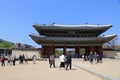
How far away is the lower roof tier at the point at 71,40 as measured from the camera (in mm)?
51844

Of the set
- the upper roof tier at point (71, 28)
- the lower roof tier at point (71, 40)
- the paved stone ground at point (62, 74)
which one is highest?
the upper roof tier at point (71, 28)

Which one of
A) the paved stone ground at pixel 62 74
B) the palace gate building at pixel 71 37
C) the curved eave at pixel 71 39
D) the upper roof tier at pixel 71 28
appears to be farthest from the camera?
the upper roof tier at pixel 71 28

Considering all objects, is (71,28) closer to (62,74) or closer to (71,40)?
(71,40)

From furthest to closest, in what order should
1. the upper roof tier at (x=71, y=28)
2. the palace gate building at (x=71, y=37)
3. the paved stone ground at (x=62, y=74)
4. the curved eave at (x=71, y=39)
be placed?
1. the upper roof tier at (x=71, y=28)
2. the palace gate building at (x=71, y=37)
3. the curved eave at (x=71, y=39)
4. the paved stone ground at (x=62, y=74)

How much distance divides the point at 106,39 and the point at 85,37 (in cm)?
459

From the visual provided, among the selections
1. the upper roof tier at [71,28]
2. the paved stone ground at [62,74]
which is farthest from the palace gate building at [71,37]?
the paved stone ground at [62,74]

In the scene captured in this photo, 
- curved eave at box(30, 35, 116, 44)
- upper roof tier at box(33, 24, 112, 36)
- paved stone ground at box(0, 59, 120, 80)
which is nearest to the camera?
paved stone ground at box(0, 59, 120, 80)

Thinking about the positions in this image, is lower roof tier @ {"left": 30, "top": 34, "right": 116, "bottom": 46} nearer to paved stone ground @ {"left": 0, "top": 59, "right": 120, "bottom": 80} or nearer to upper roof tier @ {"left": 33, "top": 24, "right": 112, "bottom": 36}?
upper roof tier @ {"left": 33, "top": 24, "right": 112, "bottom": 36}

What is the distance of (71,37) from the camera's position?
5353 centimetres

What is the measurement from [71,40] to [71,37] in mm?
1388

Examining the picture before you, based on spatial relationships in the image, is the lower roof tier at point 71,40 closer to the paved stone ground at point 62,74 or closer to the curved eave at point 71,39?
the curved eave at point 71,39

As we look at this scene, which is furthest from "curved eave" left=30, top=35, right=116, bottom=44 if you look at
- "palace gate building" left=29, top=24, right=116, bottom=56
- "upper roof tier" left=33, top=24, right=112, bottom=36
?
"upper roof tier" left=33, top=24, right=112, bottom=36

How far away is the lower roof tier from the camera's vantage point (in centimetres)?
5184

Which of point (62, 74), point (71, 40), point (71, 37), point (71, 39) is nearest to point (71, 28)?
point (71, 37)
